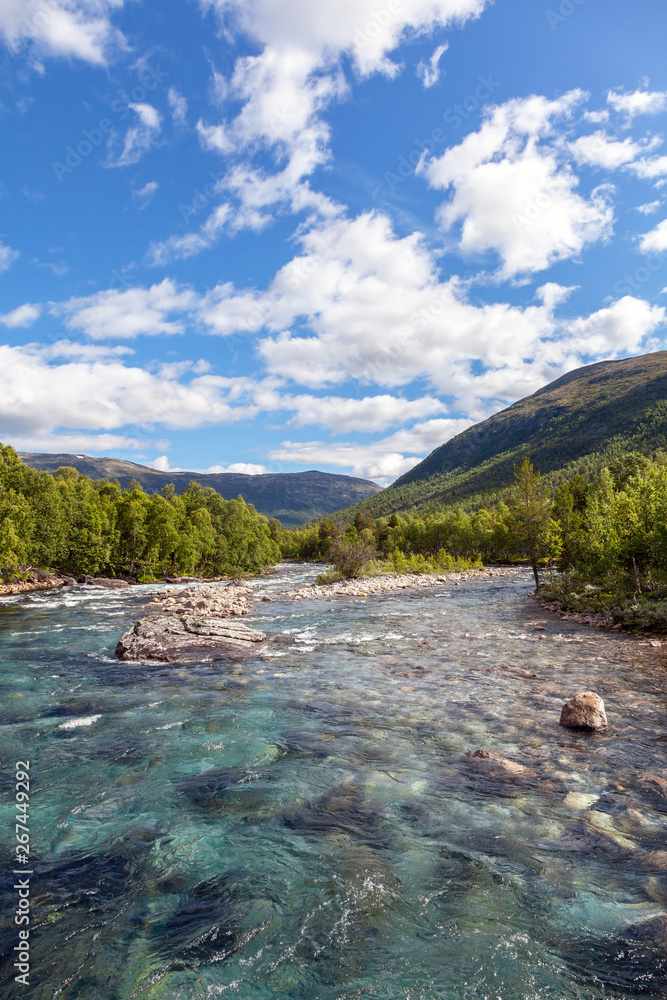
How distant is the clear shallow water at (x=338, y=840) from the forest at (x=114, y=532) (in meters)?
49.7

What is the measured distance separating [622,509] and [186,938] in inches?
1248

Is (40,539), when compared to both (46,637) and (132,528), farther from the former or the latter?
(46,637)

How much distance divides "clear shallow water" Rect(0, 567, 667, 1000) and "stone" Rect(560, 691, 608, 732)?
35cm

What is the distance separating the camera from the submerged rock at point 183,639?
750 inches

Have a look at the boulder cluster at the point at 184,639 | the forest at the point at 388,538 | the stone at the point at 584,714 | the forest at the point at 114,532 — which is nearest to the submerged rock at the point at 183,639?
the boulder cluster at the point at 184,639

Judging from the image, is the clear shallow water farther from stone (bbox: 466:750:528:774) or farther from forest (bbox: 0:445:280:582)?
forest (bbox: 0:445:280:582)

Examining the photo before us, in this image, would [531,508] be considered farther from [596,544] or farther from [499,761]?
[499,761]

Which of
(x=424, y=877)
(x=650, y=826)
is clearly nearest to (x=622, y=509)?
(x=650, y=826)

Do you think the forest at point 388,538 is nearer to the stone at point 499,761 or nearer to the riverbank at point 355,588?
the riverbank at point 355,588

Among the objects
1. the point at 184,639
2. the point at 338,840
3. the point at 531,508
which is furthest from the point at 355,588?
the point at 338,840

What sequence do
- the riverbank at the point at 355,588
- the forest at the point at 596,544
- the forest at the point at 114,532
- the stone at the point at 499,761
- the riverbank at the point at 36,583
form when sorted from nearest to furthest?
the stone at the point at 499,761 → the forest at the point at 596,544 → the riverbank at the point at 355,588 → the riverbank at the point at 36,583 → the forest at the point at 114,532

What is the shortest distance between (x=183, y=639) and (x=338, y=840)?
15.8 metres

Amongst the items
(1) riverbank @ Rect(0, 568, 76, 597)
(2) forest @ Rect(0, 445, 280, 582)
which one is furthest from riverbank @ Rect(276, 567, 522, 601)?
(2) forest @ Rect(0, 445, 280, 582)

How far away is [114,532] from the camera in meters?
71.1
